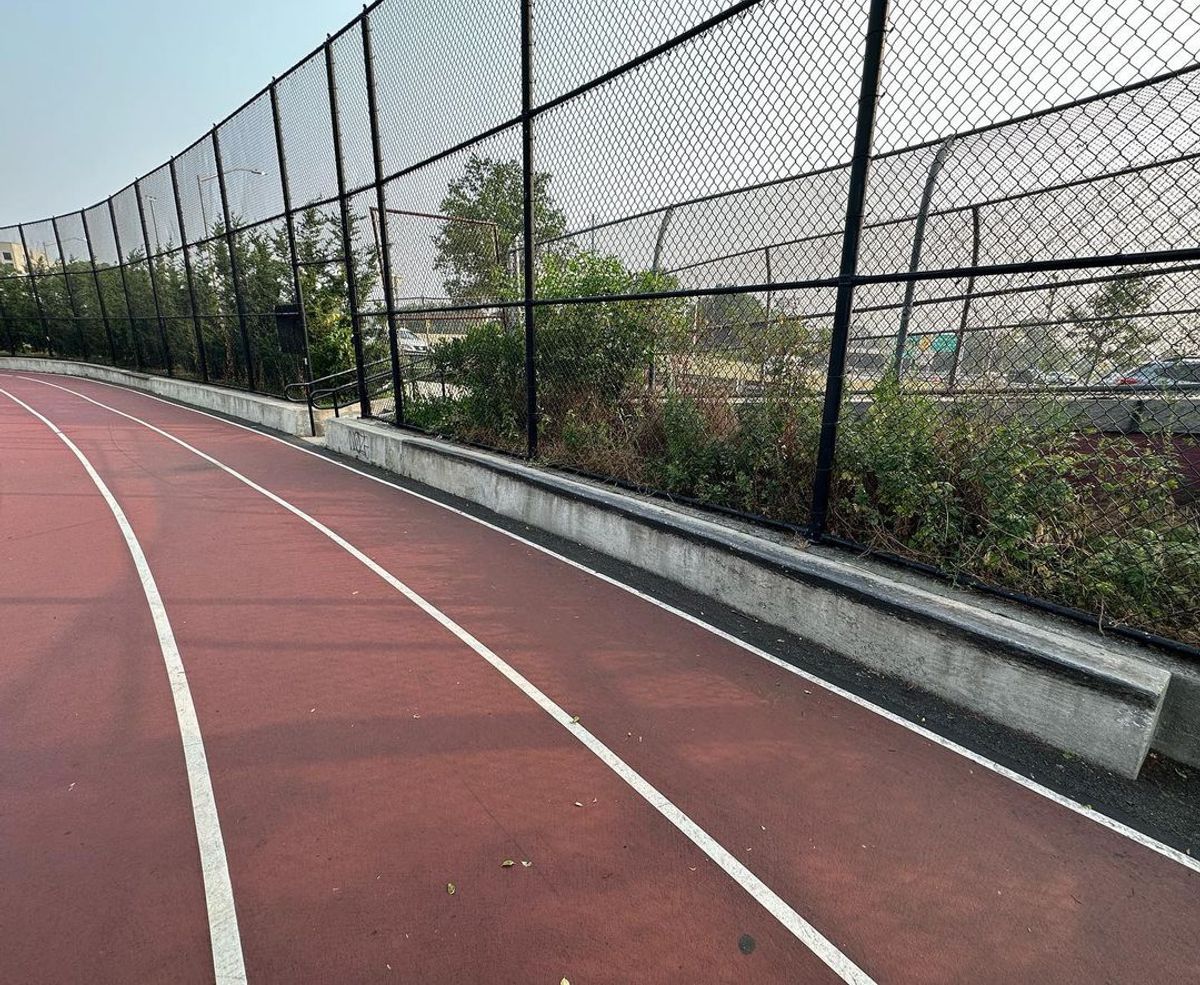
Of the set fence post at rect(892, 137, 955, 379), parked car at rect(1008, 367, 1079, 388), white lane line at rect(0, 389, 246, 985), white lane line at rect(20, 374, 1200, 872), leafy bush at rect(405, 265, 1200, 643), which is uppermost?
fence post at rect(892, 137, 955, 379)

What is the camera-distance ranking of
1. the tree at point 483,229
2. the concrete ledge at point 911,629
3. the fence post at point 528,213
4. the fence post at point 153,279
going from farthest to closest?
the fence post at point 153,279 < the tree at point 483,229 < the fence post at point 528,213 < the concrete ledge at point 911,629

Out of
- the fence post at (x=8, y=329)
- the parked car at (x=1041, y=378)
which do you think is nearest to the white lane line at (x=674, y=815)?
the parked car at (x=1041, y=378)

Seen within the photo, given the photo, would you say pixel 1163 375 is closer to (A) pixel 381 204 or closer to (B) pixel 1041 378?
(B) pixel 1041 378

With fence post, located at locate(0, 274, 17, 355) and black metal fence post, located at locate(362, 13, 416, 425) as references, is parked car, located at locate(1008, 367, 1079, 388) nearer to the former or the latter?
black metal fence post, located at locate(362, 13, 416, 425)

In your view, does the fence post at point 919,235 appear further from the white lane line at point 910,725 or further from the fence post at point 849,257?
the white lane line at point 910,725

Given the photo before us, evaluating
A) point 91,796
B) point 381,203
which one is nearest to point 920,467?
point 91,796

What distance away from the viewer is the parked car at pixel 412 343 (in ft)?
30.9

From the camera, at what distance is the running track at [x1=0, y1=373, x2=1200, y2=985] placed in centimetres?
196

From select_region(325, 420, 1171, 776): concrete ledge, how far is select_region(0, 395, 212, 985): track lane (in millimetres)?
3184

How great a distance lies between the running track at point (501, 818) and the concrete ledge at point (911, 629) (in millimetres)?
395

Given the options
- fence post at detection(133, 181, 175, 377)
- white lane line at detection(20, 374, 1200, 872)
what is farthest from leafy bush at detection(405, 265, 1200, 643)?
fence post at detection(133, 181, 175, 377)

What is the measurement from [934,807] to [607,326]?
515 cm

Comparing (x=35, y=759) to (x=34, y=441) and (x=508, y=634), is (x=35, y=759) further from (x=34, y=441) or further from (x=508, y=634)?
(x=34, y=441)

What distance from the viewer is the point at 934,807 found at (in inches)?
100
